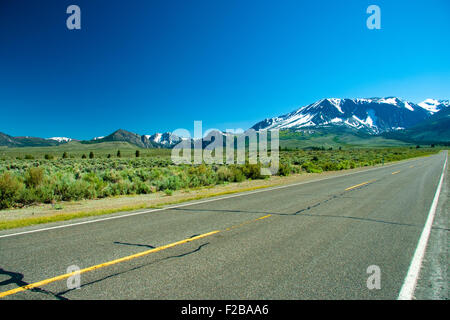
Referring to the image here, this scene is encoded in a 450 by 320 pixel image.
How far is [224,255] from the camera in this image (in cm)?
499

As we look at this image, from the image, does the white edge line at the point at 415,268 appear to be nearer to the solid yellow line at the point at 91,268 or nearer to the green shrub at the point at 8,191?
the solid yellow line at the point at 91,268

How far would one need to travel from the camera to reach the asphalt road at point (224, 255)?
3674 mm

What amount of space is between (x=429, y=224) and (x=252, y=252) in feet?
18.5

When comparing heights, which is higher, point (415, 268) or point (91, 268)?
point (91, 268)

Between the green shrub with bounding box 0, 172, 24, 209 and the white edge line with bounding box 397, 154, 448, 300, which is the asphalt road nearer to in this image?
the white edge line with bounding box 397, 154, 448, 300

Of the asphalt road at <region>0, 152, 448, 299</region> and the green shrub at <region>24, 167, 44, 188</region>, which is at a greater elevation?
the green shrub at <region>24, 167, 44, 188</region>

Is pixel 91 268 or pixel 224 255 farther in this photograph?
pixel 224 255

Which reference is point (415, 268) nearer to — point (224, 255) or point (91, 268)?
point (224, 255)

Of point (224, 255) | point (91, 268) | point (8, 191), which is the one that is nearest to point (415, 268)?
point (224, 255)

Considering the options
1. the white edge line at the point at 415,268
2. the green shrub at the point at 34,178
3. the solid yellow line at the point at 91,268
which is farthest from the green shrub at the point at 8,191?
the white edge line at the point at 415,268

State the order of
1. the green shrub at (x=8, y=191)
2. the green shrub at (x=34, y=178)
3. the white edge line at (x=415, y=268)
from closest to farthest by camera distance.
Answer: the white edge line at (x=415, y=268), the green shrub at (x=8, y=191), the green shrub at (x=34, y=178)

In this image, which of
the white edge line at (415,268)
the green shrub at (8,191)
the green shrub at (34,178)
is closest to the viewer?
the white edge line at (415,268)

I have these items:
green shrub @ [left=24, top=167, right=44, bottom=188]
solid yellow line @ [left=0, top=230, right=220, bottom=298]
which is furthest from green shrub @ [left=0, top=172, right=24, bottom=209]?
solid yellow line @ [left=0, top=230, right=220, bottom=298]

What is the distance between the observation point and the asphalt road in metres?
3.67
